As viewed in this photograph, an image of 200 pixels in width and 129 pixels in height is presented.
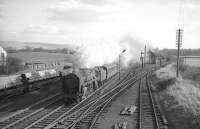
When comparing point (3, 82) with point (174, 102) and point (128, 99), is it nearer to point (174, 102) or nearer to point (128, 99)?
point (128, 99)

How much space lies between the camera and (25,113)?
20.7 metres

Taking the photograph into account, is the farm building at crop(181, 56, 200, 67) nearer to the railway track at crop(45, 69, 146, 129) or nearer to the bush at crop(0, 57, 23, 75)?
the bush at crop(0, 57, 23, 75)

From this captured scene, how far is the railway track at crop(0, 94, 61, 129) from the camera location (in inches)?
691

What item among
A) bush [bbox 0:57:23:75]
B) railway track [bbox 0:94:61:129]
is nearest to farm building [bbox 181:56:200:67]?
bush [bbox 0:57:23:75]

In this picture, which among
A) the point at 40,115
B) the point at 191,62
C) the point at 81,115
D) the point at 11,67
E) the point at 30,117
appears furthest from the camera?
the point at 191,62

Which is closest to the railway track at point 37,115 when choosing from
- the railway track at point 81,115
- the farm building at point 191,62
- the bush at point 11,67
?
the railway track at point 81,115

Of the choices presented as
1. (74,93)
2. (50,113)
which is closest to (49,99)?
(74,93)

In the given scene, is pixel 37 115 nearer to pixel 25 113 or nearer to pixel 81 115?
pixel 25 113

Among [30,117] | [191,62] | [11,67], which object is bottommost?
[30,117]

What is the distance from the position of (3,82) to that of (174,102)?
17.3m

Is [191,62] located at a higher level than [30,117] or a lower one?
higher

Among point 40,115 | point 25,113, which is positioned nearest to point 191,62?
point 25,113

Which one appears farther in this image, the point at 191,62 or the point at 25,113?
the point at 191,62

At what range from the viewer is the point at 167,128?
16.5m
